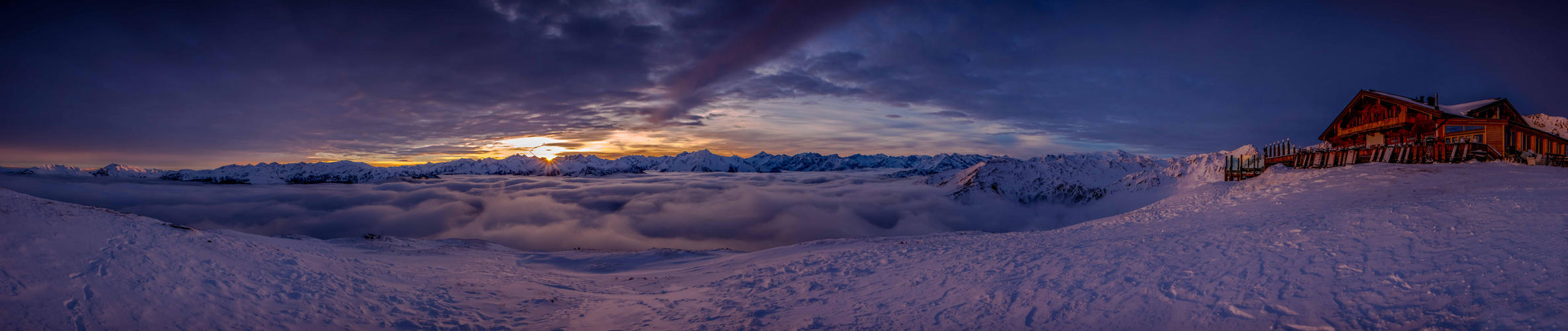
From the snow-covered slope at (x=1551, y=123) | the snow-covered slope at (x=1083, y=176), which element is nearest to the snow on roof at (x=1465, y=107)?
the snow-covered slope at (x=1551, y=123)

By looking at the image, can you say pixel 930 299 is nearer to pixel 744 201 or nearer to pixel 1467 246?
pixel 1467 246

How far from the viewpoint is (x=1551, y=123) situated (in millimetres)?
34844

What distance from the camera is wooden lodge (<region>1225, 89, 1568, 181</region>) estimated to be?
2402 cm

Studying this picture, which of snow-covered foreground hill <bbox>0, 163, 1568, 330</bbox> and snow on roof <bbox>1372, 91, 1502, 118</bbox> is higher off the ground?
snow on roof <bbox>1372, 91, 1502, 118</bbox>

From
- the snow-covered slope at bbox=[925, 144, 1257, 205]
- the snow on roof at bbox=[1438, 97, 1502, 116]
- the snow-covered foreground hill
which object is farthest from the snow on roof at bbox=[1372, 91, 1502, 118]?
the snow-covered slope at bbox=[925, 144, 1257, 205]

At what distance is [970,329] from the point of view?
358 inches

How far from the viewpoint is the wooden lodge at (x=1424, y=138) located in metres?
24.0

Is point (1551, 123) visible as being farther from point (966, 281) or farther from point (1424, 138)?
point (966, 281)

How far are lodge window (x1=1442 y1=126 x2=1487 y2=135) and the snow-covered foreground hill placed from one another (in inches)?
679

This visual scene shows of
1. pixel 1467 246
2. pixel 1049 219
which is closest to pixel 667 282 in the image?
pixel 1467 246

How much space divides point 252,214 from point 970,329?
165 metres

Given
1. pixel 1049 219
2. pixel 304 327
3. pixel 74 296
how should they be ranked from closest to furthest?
pixel 74 296 < pixel 304 327 < pixel 1049 219

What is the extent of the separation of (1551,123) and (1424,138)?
14.1 m

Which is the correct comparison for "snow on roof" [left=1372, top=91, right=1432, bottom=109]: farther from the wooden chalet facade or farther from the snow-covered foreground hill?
the snow-covered foreground hill
